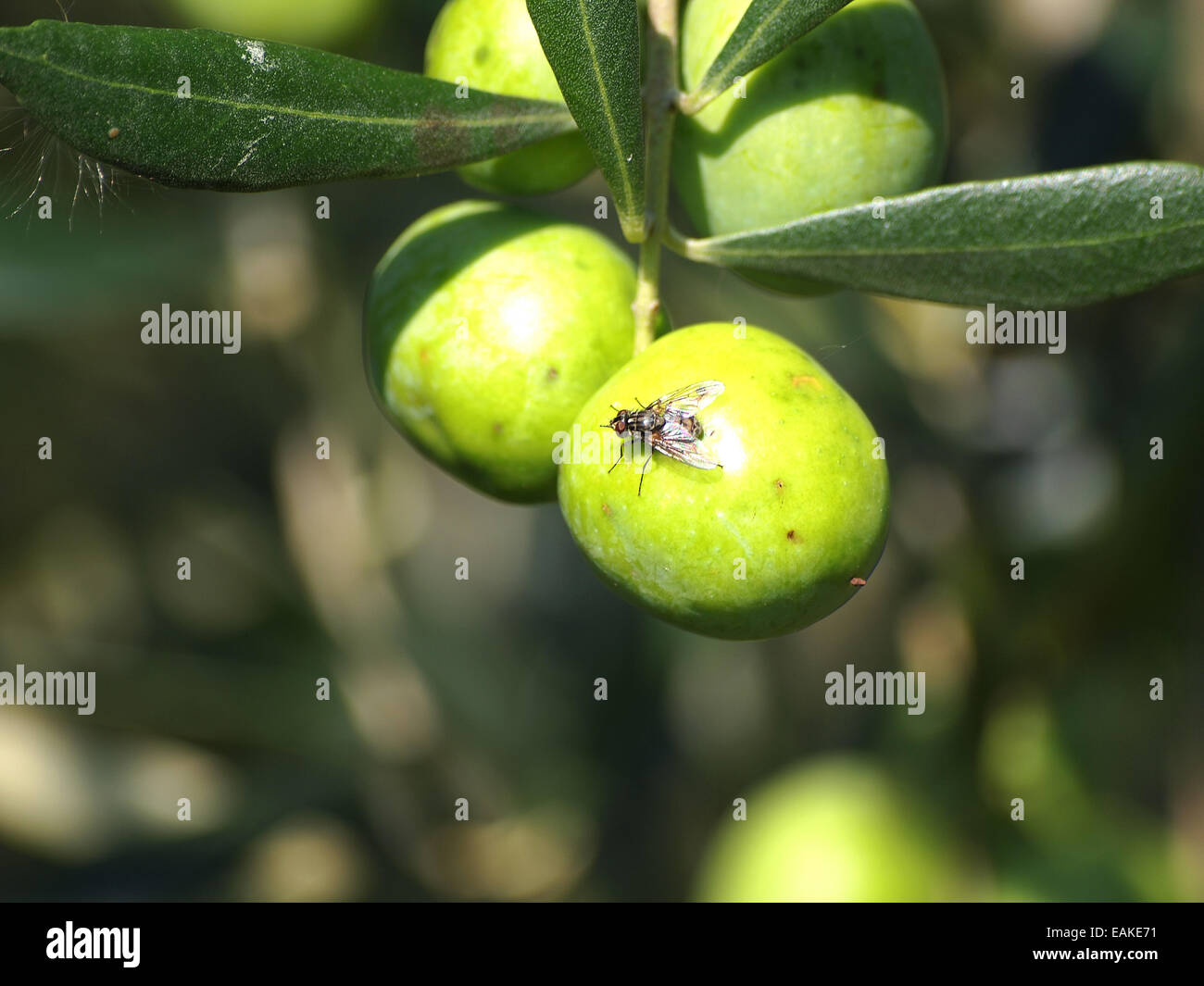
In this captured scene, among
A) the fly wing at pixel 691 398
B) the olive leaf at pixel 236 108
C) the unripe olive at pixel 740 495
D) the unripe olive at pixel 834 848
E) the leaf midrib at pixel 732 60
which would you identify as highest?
the leaf midrib at pixel 732 60

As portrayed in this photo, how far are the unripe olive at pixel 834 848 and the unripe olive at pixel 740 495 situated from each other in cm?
145

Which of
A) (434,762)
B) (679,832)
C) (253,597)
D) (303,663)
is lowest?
(679,832)

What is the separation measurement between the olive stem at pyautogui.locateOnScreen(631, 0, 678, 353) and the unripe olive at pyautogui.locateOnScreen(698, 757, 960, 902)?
5.50 feet

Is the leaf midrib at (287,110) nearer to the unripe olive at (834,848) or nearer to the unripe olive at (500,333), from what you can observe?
the unripe olive at (500,333)

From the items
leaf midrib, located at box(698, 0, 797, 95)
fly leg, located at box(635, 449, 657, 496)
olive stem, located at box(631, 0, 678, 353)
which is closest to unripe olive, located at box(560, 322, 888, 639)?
fly leg, located at box(635, 449, 657, 496)

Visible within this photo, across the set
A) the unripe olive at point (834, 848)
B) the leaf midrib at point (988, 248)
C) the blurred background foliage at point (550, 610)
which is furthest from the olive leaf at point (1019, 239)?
the unripe olive at point (834, 848)

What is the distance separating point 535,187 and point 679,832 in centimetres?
247

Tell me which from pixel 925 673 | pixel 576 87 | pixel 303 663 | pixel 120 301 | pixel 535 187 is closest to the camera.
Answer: pixel 576 87

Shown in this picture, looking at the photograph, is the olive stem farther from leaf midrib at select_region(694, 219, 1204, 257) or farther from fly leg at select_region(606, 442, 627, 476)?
fly leg at select_region(606, 442, 627, 476)

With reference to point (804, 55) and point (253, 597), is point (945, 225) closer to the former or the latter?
point (804, 55)

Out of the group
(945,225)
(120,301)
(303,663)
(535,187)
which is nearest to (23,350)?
(120,301)

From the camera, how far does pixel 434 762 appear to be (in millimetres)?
2932

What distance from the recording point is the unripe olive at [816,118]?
1.20m

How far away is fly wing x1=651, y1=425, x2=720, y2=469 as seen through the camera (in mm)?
1046
